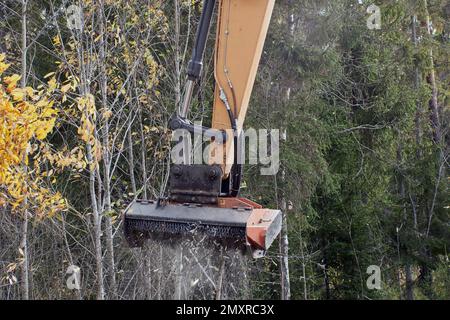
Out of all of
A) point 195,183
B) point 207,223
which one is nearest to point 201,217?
point 207,223

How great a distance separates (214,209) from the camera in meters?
4.35

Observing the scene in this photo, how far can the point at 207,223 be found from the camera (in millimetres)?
4262

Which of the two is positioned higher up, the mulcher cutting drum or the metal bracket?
the metal bracket

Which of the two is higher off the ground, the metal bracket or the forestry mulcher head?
the metal bracket

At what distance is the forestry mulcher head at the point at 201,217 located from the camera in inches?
167

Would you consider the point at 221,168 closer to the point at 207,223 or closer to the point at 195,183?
the point at 195,183

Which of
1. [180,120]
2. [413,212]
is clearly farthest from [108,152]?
[413,212]

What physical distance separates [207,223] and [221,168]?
414 mm

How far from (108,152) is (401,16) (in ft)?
22.5

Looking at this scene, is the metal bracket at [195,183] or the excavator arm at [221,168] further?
the metal bracket at [195,183]

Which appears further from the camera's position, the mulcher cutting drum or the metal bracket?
the metal bracket

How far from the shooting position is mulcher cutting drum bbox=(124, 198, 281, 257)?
423 centimetres

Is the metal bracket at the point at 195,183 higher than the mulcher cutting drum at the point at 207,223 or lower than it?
higher
